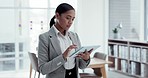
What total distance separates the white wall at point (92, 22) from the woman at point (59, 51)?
4876 mm

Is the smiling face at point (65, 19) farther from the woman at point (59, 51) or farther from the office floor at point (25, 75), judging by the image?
the office floor at point (25, 75)

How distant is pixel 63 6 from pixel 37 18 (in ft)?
16.4

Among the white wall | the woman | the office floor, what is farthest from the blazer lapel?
the white wall

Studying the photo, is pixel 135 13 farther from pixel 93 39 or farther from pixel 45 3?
pixel 45 3

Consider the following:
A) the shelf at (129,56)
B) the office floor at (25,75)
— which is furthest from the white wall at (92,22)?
the office floor at (25,75)

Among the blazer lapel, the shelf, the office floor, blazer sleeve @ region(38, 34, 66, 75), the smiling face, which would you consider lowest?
the office floor

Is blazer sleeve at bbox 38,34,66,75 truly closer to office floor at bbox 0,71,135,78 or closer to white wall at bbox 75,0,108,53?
office floor at bbox 0,71,135,78

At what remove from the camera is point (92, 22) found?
668 centimetres

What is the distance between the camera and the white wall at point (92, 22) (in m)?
6.58

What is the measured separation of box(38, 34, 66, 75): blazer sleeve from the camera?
1593 mm

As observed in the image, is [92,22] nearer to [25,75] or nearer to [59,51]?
[25,75]

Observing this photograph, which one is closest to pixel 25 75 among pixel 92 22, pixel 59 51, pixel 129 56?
pixel 92 22

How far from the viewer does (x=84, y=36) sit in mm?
6680

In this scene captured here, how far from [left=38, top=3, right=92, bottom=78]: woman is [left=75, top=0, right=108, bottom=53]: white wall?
16.0 feet
